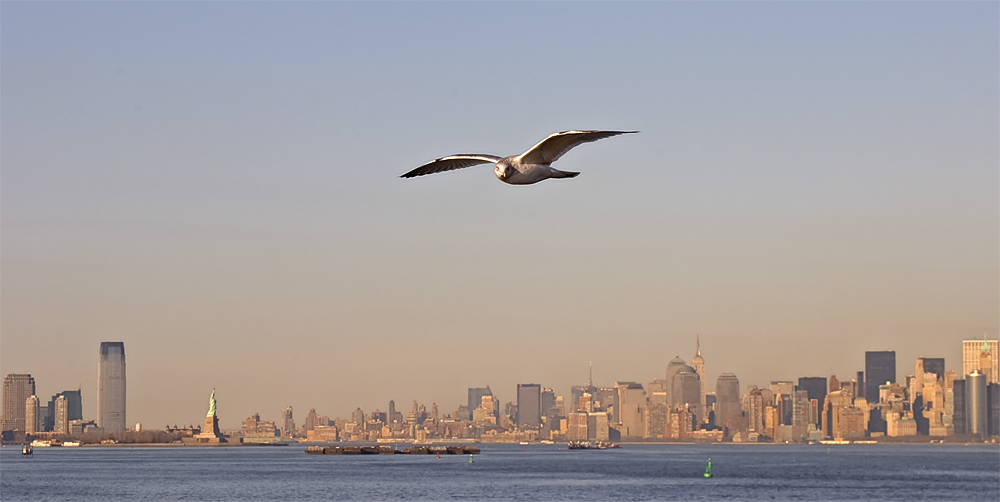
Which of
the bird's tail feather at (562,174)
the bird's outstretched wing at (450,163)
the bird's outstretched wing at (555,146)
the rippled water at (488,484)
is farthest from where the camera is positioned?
the rippled water at (488,484)

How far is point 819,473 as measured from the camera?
182000 mm

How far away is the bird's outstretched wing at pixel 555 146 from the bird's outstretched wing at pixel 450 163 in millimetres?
1086

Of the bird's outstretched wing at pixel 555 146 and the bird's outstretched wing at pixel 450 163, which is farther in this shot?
the bird's outstretched wing at pixel 450 163

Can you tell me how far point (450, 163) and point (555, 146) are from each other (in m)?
2.19

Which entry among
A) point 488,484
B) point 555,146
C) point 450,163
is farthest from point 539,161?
point 488,484

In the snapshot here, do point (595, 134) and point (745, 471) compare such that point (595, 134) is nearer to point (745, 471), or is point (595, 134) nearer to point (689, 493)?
point (689, 493)

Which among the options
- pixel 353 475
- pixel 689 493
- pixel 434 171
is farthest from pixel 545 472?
pixel 434 171

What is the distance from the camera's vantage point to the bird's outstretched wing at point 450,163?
64.9 feet

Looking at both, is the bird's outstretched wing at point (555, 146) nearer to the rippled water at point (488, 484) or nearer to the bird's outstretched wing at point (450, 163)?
the bird's outstretched wing at point (450, 163)

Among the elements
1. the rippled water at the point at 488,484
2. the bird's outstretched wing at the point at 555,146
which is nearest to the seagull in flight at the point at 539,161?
the bird's outstretched wing at the point at 555,146

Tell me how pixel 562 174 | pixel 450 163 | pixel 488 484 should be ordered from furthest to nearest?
pixel 488 484, pixel 450 163, pixel 562 174

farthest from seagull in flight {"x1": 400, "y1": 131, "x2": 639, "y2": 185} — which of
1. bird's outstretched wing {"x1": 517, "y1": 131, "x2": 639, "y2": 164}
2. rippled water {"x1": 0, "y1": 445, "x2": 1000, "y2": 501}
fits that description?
rippled water {"x1": 0, "y1": 445, "x2": 1000, "y2": 501}

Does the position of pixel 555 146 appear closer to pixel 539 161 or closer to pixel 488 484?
pixel 539 161

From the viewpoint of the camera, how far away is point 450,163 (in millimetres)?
20188
